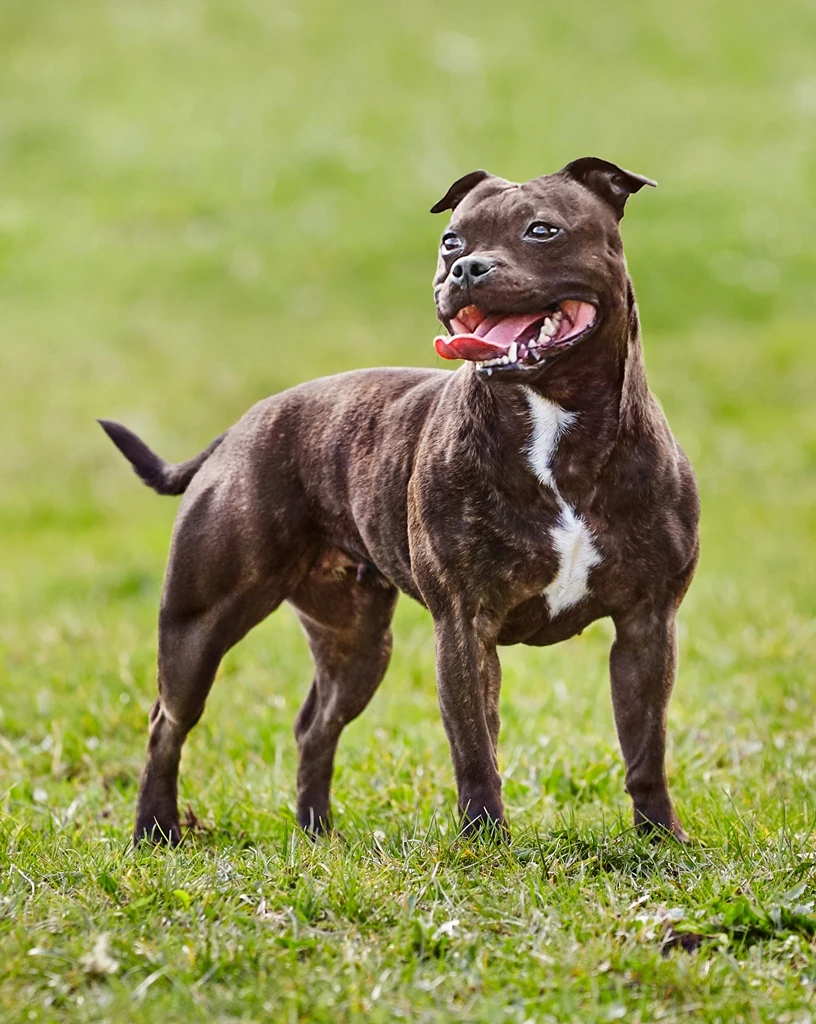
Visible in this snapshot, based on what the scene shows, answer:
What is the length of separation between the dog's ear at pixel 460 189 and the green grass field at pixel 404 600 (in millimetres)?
1914

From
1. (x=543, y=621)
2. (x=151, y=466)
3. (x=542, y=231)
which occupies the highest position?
(x=542, y=231)

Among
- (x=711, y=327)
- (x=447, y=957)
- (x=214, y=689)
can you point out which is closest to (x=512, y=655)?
(x=214, y=689)

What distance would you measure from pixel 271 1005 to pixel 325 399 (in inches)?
91.0

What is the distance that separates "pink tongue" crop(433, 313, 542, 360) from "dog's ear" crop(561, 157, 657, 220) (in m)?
0.47

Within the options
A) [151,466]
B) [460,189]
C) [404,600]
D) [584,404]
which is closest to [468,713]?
[584,404]

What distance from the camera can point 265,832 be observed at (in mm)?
5195

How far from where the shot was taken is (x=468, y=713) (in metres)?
4.29

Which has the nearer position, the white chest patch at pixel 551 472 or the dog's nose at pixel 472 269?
the dog's nose at pixel 472 269

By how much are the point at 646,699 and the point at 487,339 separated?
130 cm

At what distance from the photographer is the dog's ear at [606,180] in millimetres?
4105

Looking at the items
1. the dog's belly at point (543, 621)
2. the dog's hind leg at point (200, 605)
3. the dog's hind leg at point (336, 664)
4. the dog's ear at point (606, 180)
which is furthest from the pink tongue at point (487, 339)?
the dog's hind leg at point (336, 664)

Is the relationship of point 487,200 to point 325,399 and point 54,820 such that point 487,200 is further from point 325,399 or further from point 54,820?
point 54,820

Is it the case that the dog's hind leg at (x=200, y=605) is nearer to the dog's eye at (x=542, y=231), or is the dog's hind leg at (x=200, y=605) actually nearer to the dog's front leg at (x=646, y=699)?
the dog's front leg at (x=646, y=699)

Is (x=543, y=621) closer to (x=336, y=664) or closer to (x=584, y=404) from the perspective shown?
(x=584, y=404)
